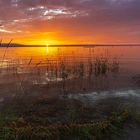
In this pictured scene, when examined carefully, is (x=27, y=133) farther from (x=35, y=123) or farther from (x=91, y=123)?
(x=91, y=123)

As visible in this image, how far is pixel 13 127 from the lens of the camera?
6.36m

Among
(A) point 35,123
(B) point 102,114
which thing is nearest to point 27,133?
(A) point 35,123

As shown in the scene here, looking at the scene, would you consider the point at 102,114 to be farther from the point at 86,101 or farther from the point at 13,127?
the point at 13,127

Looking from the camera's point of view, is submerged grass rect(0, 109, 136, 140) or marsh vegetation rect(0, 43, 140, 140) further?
marsh vegetation rect(0, 43, 140, 140)

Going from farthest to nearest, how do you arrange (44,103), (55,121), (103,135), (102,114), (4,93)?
(4,93) < (44,103) < (102,114) < (55,121) < (103,135)

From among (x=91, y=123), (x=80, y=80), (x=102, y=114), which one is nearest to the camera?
(x=91, y=123)

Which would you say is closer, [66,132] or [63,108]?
[66,132]

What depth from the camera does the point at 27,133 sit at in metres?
6.05

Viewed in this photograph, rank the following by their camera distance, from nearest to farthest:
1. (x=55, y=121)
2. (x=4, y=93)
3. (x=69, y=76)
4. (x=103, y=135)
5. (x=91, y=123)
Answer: (x=103, y=135) < (x=91, y=123) < (x=55, y=121) < (x=4, y=93) < (x=69, y=76)

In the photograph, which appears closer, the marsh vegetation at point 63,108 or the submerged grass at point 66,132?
the submerged grass at point 66,132

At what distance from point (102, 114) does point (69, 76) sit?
7227mm

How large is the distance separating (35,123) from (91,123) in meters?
1.69

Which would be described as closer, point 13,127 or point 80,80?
point 13,127

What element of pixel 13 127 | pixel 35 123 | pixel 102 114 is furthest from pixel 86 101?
pixel 13 127
